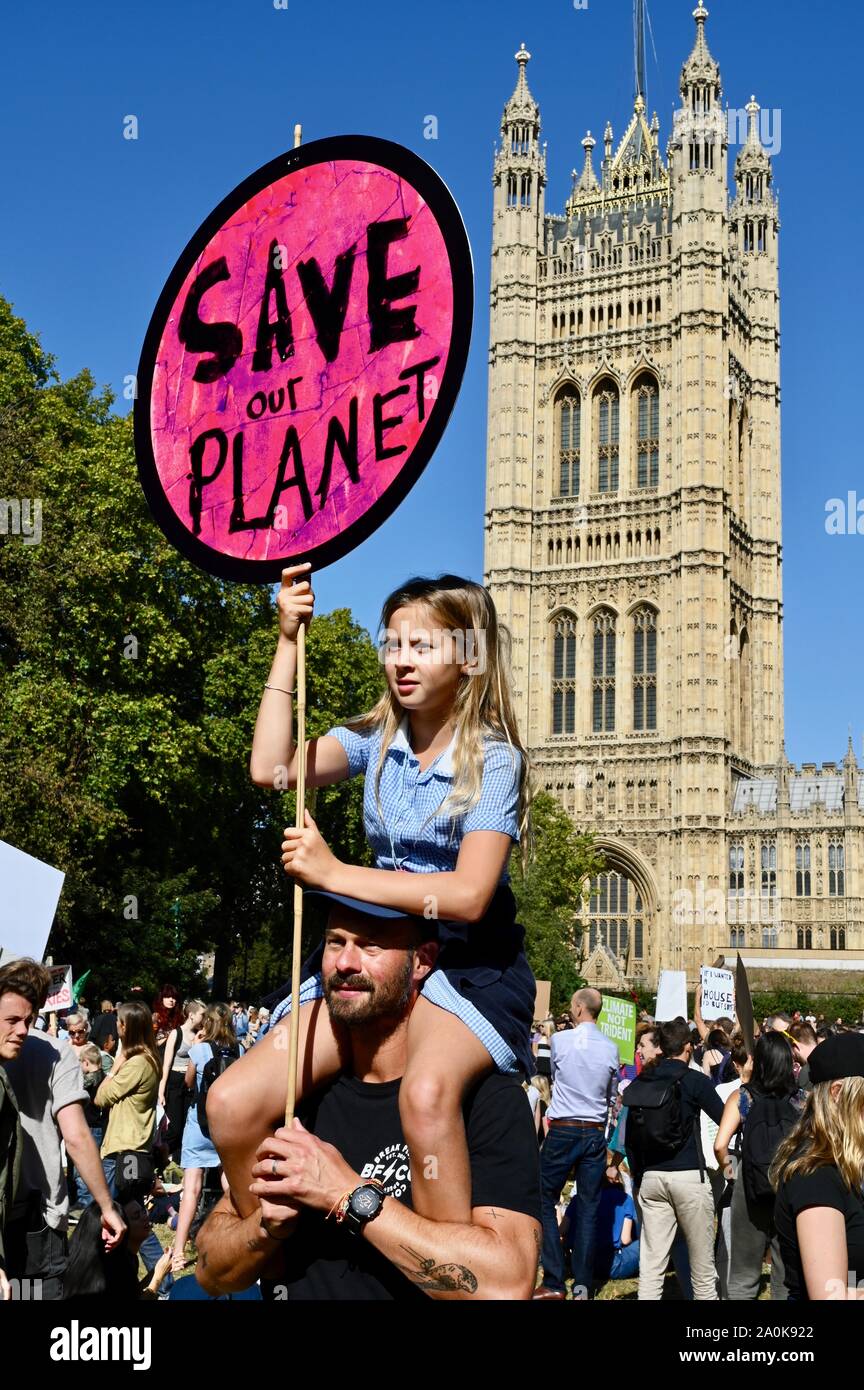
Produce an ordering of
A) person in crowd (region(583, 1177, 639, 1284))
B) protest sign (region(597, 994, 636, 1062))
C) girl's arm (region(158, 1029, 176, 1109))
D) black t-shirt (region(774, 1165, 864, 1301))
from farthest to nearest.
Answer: protest sign (region(597, 994, 636, 1062))
girl's arm (region(158, 1029, 176, 1109))
person in crowd (region(583, 1177, 639, 1284))
black t-shirt (region(774, 1165, 864, 1301))

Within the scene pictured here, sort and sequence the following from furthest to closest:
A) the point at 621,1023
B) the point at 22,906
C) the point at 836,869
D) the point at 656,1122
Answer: the point at 836,869
the point at 621,1023
the point at 22,906
the point at 656,1122

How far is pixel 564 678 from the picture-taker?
60.4m

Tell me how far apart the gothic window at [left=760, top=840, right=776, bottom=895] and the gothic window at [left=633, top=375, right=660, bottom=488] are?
15.6 meters

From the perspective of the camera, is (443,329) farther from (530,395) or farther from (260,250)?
(530,395)

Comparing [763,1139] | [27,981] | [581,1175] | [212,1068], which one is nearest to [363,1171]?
[27,981]

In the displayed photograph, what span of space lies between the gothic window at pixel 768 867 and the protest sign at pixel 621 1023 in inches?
1692

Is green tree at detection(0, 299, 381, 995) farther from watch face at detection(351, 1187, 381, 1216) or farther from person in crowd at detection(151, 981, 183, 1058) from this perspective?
watch face at detection(351, 1187, 381, 1216)

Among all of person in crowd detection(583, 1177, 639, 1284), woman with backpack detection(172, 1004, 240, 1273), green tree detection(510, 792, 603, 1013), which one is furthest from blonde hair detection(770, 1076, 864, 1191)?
green tree detection(510, 792, 603, 1013)

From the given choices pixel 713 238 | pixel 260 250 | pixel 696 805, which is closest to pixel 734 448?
pixel 713 238

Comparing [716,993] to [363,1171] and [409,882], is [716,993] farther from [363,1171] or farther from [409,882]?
[409,882]

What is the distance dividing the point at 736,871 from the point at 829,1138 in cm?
5440

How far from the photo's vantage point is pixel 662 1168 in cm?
771

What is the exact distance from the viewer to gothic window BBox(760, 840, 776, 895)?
55719 millimetres

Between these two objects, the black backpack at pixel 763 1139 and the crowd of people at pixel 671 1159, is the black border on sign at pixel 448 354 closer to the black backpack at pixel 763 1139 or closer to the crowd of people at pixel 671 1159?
the crowd of people at pixel 671 1159
